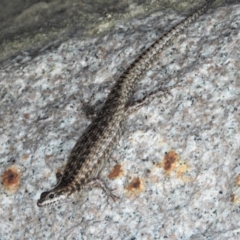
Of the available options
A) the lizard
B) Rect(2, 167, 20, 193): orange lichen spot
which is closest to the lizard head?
the lizard

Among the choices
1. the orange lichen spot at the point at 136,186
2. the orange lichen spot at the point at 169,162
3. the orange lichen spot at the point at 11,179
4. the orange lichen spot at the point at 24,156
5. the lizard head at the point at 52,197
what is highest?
the orange lichen spot at the point at 24,156

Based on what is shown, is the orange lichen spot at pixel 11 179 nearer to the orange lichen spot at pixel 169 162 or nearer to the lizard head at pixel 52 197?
the lizard head at pixel 52 197

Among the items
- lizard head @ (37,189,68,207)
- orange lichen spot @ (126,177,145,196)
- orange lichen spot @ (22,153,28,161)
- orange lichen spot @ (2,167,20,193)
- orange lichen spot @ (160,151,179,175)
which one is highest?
orange lichen spot @ (22,153,28,161)

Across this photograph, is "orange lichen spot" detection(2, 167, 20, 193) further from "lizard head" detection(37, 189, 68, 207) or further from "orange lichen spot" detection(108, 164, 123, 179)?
"orange lichen spot" detection(108, 164, 123, 179)

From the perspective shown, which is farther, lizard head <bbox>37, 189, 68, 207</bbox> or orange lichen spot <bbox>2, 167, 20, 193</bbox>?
orange lichen spot <bbox>2, 167, 20, 193</bbox>

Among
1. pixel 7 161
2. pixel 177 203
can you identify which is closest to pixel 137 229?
pixel 177 203

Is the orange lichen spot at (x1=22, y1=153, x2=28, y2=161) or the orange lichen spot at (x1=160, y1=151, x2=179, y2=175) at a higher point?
the orange lichen spot at (x1=22, y1=153, x2=28, y2=161)

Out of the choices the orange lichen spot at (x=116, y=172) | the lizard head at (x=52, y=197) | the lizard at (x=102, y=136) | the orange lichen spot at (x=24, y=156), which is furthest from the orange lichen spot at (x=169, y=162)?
the orange lichen spot at (x=24, y=156)
